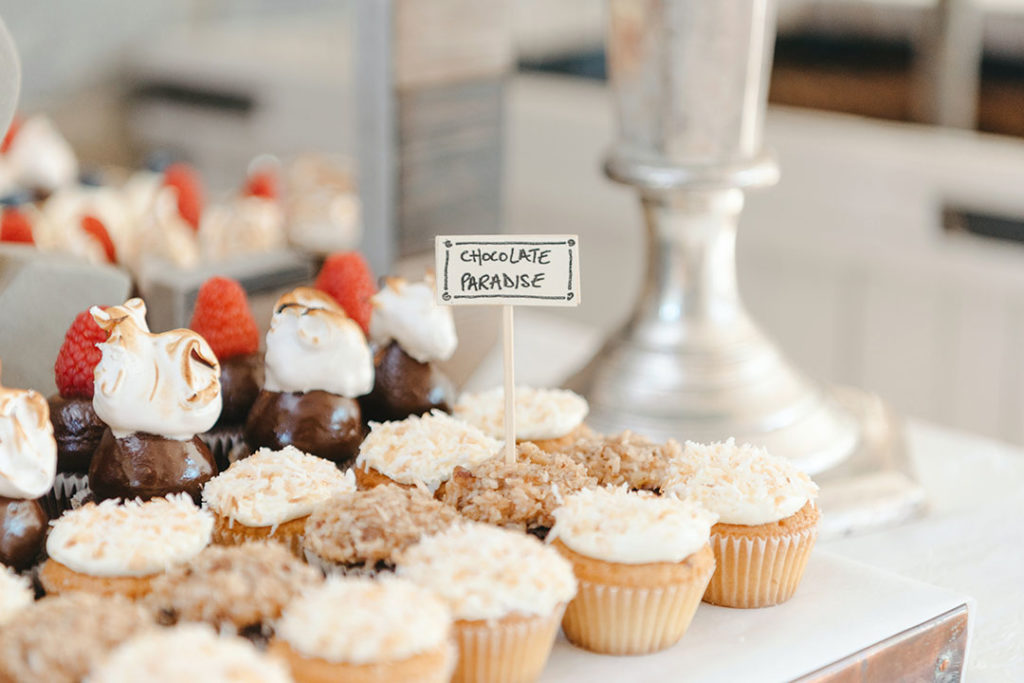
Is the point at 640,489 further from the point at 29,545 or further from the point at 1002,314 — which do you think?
the point at 1002,314

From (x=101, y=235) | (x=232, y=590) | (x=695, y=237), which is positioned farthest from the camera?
(x=101, y=235)

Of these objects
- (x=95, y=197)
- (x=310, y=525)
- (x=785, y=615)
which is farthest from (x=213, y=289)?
(x=95, y=197)

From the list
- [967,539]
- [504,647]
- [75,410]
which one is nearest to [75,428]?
[75,410]

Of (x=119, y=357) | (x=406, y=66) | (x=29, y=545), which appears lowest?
(x=29, y=545)

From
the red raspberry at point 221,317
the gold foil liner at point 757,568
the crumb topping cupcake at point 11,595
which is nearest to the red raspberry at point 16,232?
the red raspberry at point 221,317

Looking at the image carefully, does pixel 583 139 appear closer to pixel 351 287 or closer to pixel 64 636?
pixel 351 287

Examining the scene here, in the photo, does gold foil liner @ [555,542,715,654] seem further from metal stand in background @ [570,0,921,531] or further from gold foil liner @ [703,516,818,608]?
metal stand in background @ [570,0,921,531]
